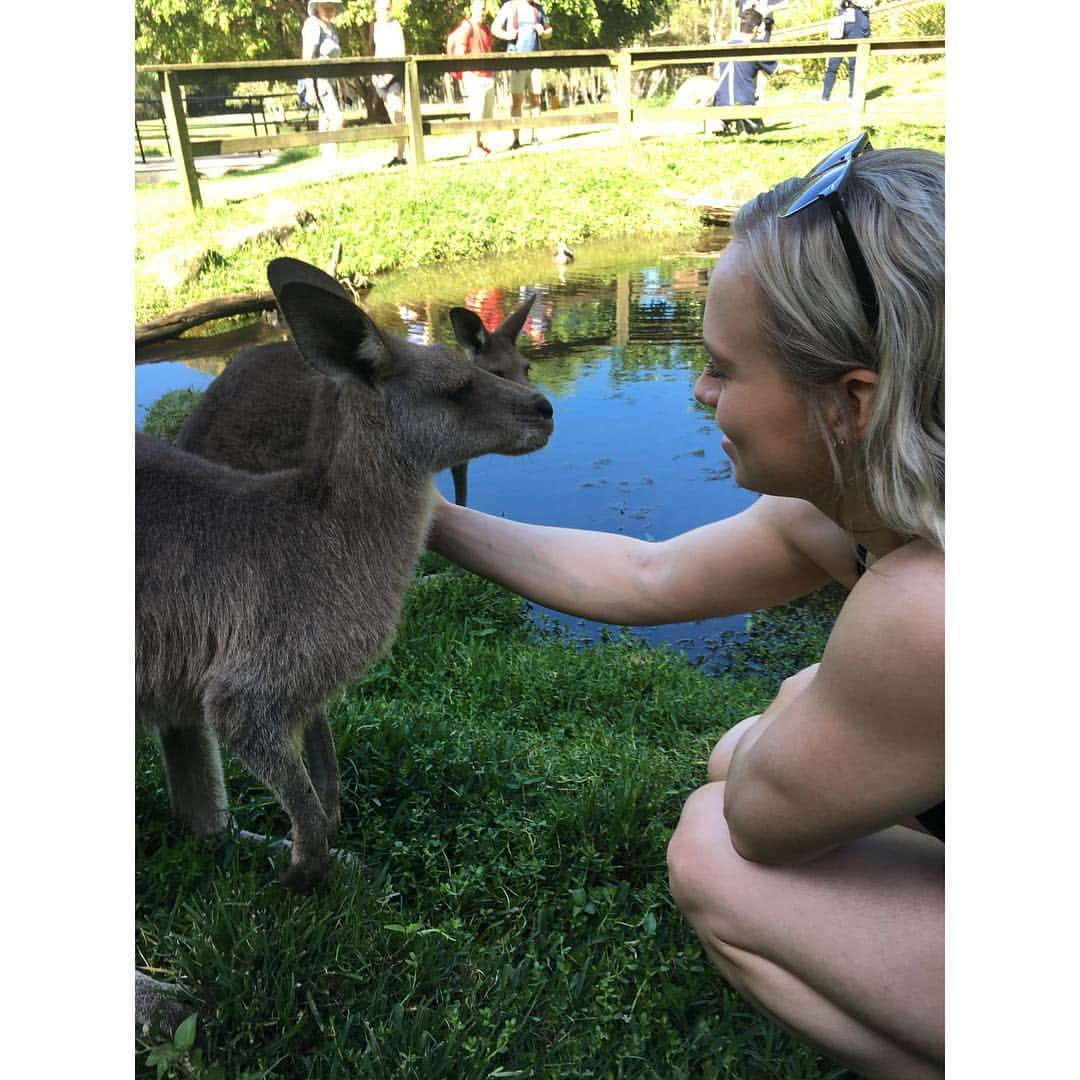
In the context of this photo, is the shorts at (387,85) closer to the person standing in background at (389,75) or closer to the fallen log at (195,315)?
the person standing in background at (389,75)

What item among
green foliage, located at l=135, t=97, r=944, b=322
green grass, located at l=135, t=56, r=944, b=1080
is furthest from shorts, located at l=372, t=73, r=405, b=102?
green grass, located at l=135, t=56, r=944, b=1080

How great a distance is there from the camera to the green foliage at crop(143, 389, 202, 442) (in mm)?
5000

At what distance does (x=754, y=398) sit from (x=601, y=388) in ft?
14.6

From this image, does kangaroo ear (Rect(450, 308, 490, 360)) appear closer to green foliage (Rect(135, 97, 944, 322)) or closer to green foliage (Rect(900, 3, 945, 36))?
green foliage (Rect(135, 97, 944, 322))

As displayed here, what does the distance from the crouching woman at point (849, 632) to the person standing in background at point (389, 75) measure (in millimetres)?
11563

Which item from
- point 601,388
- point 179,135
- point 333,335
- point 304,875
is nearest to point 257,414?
point 333,335

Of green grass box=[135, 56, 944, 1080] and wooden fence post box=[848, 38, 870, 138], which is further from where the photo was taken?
wooden fence post box=[848, 38, 870, 138]

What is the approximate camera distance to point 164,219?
10352 mm

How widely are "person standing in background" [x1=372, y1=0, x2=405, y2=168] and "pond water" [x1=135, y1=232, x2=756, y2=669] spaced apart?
183 inches

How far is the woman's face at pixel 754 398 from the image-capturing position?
1.58 metres

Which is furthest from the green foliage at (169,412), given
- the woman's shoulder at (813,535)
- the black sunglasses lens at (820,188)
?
the black sunglasses lens at (820,188)

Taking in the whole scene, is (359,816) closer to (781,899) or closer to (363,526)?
(363,526)

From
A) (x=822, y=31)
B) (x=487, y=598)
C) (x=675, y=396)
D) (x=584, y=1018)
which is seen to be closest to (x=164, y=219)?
(x=675, y=396)

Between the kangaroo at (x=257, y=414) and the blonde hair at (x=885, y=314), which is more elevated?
the blonde hair at (x=885, y=314)
